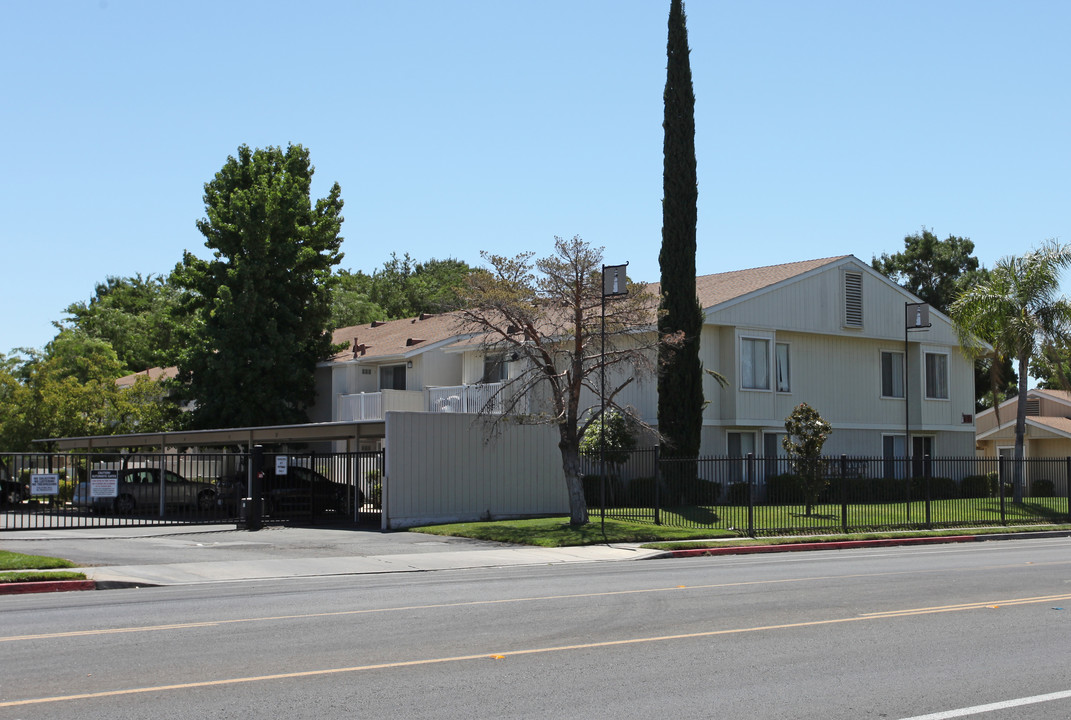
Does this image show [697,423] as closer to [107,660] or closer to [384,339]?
[384,339]

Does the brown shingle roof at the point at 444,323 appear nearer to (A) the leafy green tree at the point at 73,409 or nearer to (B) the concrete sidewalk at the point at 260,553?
(A) the leafy green tree at the point at 73,409

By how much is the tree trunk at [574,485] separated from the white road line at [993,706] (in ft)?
60.6

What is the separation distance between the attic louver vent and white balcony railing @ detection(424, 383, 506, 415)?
12255mm

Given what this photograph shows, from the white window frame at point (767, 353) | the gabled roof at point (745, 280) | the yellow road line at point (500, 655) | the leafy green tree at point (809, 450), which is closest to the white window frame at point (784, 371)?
the white window frame at point (767, 353)

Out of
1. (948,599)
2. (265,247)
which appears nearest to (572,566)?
(948,599)

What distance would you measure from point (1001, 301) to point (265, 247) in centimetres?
2577

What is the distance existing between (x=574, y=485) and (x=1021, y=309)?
59.9 ft

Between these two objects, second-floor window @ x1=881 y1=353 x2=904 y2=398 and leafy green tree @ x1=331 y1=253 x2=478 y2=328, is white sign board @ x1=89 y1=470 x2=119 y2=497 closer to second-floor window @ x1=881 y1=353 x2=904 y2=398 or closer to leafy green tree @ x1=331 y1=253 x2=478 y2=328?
second-floor window @ x1=881 y1=353 x2=904 y2=398

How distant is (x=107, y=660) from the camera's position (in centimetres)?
928

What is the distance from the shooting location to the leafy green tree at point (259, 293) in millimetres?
40844

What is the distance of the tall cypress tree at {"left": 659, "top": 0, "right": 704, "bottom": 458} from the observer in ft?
103

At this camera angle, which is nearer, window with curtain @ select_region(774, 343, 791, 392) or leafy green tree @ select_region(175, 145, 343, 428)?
window with curtain @ select_region(774, 343, 791, 392)

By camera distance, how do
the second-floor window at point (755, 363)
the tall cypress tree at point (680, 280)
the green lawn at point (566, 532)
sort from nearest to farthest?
the green lawn at point (566, 532), the tall cypress tree at point (680, 280), the second-floor window at point (755, 363)

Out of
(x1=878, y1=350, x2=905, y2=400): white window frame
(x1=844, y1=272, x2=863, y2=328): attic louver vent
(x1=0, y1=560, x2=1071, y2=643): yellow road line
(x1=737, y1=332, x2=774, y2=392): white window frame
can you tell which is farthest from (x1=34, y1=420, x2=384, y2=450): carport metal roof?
(x1=878, y1=350, x2=905, y2=400): white window frame
